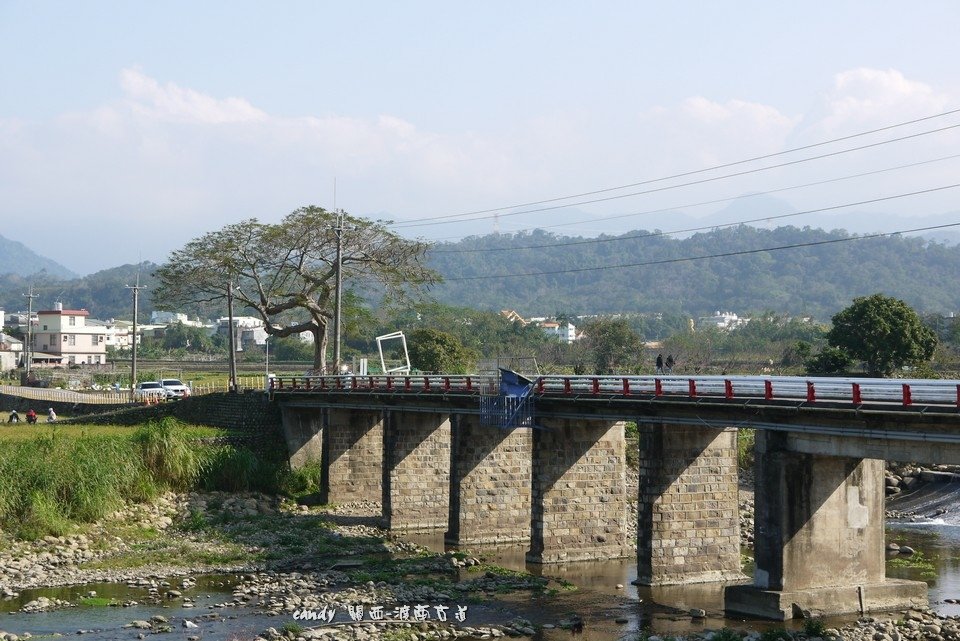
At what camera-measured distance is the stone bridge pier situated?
32.6 m

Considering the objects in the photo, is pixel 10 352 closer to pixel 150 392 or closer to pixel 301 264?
pixel 150 392

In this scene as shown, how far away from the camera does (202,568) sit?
41.8 meters

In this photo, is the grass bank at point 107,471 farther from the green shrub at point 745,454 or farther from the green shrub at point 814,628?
the green shrub at point 814,628

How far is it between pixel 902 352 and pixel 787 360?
26.5 m

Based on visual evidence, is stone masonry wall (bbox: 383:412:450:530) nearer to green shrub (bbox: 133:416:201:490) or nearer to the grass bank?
the grass bank

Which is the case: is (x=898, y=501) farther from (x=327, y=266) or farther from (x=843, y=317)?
(x=327, y=266)

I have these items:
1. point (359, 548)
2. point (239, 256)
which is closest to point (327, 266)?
point (239, 256)

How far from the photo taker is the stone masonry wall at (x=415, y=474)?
5203 cm

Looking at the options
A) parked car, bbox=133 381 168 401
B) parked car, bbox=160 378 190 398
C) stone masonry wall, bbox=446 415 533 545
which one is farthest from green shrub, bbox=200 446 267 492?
parked car, bbox=160 378 190 398

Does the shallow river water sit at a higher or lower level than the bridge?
lower

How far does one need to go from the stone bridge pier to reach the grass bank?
82.5ft

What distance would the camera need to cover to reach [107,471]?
159 ft

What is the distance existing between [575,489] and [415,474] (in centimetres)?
1086

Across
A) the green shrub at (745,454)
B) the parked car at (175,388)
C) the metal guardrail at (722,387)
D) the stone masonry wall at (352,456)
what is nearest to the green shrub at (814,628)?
the metal guardrail at (722,387)
